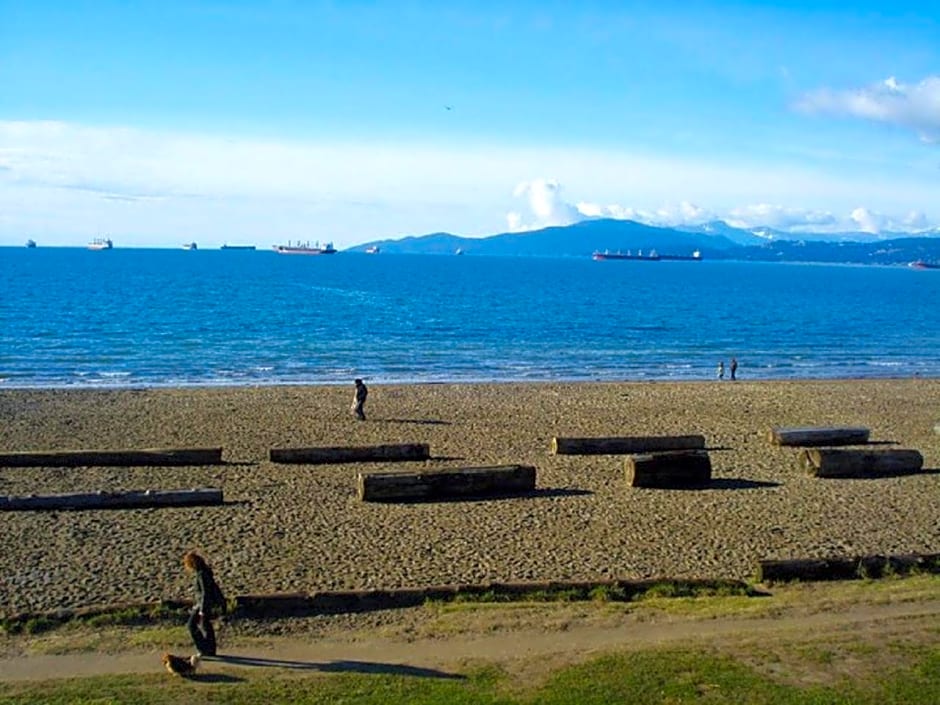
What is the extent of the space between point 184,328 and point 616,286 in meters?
87.6

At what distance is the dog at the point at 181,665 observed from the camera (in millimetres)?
11930

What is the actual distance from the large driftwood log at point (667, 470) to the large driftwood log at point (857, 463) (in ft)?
10.0

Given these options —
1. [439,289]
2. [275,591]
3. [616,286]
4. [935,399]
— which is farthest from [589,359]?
[616,286]

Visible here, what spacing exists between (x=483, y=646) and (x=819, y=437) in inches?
697

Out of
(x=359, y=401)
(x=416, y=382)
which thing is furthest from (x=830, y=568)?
(x=416, y=382)

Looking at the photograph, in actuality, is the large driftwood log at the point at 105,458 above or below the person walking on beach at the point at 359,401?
below

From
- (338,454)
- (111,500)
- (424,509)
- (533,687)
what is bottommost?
(533,687)

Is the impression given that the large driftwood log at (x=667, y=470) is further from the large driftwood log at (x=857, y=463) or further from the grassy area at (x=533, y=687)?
the grassy area at (x=533, y=687)

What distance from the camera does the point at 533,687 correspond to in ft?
38.4

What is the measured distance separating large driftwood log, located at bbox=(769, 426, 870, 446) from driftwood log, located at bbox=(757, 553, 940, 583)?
452 inches

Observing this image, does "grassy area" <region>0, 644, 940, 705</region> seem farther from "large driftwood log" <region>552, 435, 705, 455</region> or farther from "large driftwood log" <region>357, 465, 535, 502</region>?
"large driftwood log" <region>552, 435, 705, 455</region>

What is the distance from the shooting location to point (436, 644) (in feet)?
42.8

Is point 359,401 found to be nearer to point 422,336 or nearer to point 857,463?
point 857,463

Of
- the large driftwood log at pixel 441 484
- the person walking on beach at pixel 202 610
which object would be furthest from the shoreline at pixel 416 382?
the person walking on beach at pixel 202 610
